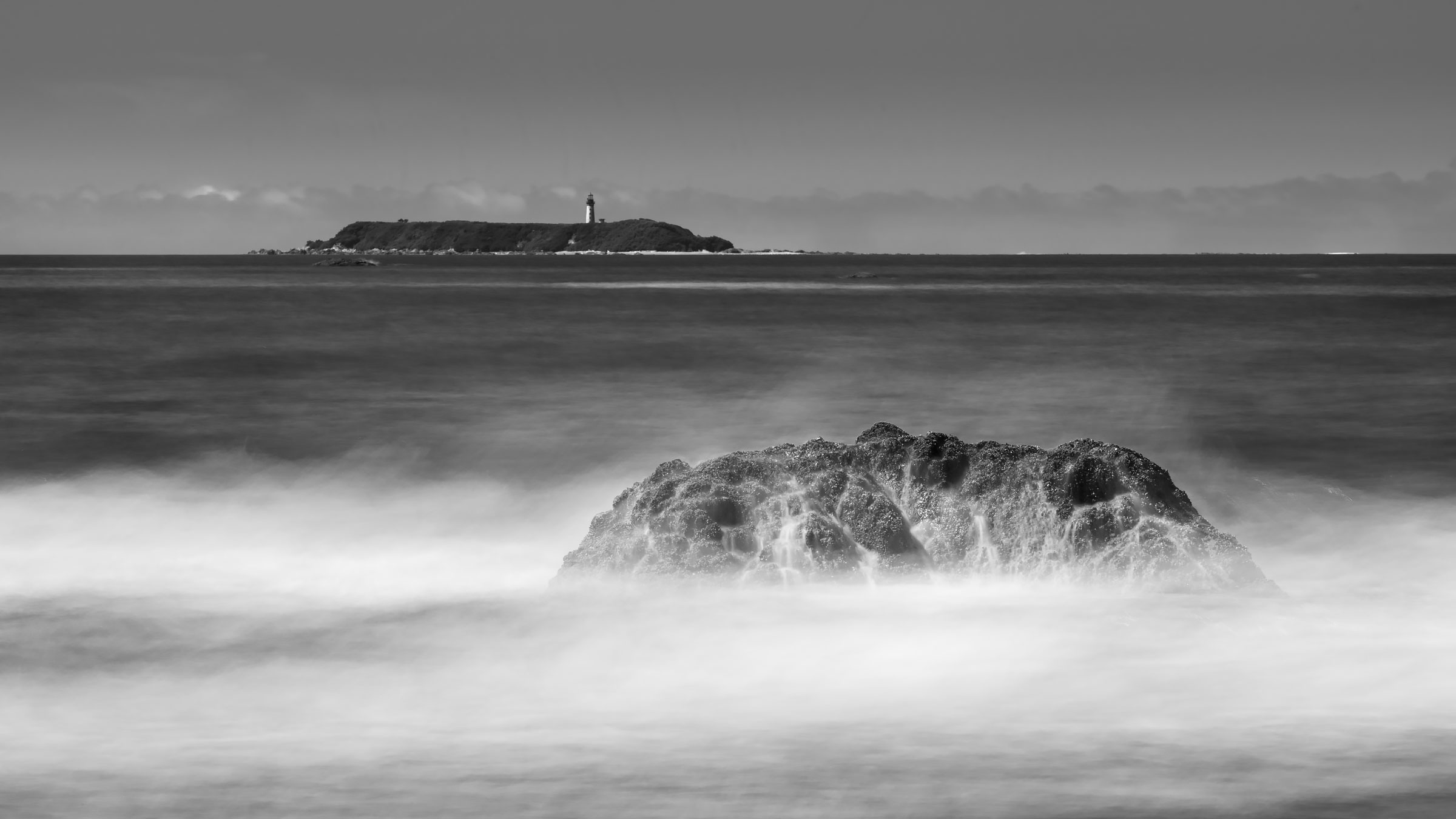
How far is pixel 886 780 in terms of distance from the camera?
727 cm

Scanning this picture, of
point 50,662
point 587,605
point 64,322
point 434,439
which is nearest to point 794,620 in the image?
point 587,605

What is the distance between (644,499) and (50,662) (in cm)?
411

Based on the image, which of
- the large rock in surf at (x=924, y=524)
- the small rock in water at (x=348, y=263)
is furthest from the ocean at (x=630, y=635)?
the small rock in water at (x=348, y=263)

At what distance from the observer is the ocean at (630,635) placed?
7.25 meters

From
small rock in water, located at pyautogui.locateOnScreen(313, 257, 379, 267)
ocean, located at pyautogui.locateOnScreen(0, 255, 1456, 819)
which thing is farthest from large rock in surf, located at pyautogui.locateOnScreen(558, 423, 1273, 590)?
small rock in water, located at pyautogui.locateOnScreen(313, 257, 379, 267)

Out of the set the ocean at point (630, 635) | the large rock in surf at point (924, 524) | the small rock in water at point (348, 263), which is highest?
the small rock in water at point (348, 263)

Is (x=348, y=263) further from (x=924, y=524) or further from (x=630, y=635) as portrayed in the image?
(x=630, y=635)

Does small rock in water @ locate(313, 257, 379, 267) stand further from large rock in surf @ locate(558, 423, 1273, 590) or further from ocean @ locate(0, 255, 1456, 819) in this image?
large rock in surf @ locate(558, 423, 1273, 590)

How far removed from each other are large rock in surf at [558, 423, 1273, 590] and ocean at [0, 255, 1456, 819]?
0.23 meters

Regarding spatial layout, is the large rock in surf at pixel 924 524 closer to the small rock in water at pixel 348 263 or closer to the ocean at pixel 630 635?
the ocean at pixel 630 635

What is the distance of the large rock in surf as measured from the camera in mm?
10266

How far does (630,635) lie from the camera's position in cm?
945

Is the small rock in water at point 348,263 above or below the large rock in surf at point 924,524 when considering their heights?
above

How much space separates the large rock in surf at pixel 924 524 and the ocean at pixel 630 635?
226mm
